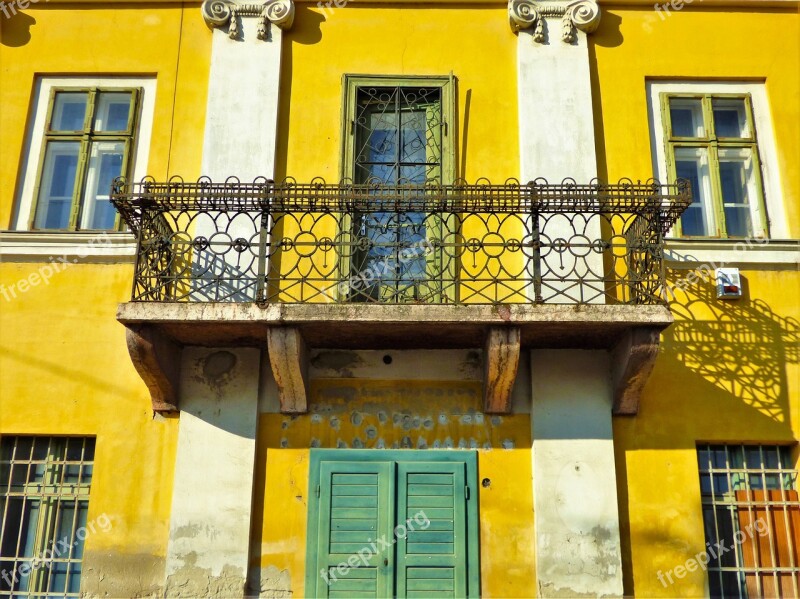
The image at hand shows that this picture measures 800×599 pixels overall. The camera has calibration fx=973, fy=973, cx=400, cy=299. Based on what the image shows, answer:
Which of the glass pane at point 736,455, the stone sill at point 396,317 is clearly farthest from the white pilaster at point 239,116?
the glass pane at point 736,455

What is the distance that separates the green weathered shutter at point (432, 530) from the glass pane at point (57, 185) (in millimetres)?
3965

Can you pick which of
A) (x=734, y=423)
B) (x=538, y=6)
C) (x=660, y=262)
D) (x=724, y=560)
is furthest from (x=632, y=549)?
(x=538, y=6)

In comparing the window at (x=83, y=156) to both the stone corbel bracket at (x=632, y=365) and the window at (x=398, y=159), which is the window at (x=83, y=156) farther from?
the stone corbel bracket at (x=632, y=365)

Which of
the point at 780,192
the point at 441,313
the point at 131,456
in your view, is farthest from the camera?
the point at 780,192

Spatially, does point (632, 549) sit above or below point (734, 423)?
below

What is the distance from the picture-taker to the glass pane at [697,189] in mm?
Result: 9000

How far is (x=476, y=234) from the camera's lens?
8.71m

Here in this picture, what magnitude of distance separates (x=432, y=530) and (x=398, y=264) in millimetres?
2202

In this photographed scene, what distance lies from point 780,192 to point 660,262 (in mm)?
1843

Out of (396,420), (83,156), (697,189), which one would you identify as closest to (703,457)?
(697,189)

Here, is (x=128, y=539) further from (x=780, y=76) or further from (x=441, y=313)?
(x=780, y=76)

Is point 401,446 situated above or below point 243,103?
below

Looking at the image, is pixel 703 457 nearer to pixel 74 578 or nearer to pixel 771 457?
pixel 771 457

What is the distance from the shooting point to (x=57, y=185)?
917cm
